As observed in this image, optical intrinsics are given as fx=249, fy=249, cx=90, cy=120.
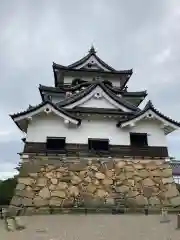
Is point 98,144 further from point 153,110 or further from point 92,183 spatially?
point 153,110

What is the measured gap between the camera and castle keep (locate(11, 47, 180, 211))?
421 inches

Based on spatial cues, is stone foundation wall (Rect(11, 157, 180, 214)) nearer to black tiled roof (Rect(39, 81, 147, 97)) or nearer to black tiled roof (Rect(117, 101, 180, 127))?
black tiled roof (Rect(117, 101, 180, 127))

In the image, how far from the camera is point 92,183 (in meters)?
11.1

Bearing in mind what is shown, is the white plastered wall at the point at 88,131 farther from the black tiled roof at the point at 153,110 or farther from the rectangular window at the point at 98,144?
the black tiled roof at the point at 153,110

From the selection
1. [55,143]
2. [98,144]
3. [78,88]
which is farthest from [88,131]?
[78,88]

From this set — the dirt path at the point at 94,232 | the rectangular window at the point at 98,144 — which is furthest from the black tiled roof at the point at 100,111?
the dirt path at the point at 94,232

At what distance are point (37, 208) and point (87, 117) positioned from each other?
4.91m

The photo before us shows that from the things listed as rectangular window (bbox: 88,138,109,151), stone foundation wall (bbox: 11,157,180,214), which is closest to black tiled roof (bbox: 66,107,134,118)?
rectangular window (bbox: 88,138,109,151)

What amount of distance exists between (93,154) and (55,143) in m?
1.91

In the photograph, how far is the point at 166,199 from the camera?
1091 cm

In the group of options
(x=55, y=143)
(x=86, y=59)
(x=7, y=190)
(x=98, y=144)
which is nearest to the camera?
(x=7, y=190)

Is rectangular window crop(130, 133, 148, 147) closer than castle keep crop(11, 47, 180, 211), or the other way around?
castle keep crop(11, 47, 180, 211)

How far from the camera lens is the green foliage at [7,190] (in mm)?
10533

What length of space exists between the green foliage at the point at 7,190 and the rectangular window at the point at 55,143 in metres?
2.28
